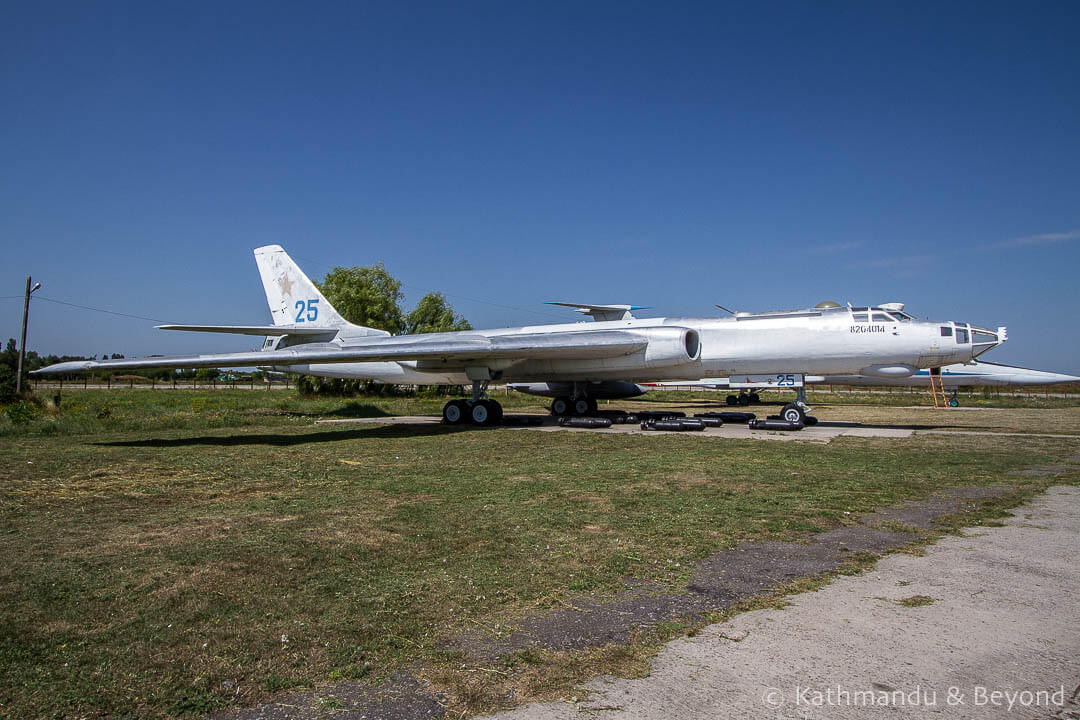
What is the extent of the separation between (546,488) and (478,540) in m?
2.46

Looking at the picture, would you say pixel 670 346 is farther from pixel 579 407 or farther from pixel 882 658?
pixel 882 658

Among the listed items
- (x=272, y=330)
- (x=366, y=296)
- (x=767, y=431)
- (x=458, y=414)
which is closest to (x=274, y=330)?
(x=272, y=330)

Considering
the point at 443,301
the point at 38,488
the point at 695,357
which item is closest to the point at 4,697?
the point at 38,488

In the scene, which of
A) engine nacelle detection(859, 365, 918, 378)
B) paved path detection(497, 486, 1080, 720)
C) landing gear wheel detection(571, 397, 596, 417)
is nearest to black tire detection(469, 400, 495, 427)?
landing gear wheel detection(571, 397, 596, 417)

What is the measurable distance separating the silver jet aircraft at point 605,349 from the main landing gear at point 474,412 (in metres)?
0.03

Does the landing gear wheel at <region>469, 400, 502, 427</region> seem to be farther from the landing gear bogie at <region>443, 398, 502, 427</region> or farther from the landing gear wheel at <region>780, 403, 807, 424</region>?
the landing gear wheel at <region>780, 403, 807, 424</region>

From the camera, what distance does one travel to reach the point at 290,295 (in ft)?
68.0

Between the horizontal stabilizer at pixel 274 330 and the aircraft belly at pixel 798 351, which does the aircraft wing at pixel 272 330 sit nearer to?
the horizontal stabilizer at pixel 274 330

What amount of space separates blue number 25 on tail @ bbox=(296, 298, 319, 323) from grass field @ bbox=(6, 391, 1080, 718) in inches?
353

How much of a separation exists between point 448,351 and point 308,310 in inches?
260

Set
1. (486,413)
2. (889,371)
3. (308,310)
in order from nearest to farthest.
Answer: (889,371) → (486,413) → (308,310)

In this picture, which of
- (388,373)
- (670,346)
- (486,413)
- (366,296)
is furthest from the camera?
(366,296)

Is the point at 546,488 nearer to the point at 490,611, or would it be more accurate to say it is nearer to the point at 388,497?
the point at 388,497

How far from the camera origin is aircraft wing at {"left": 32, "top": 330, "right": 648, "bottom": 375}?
49.0 feet
